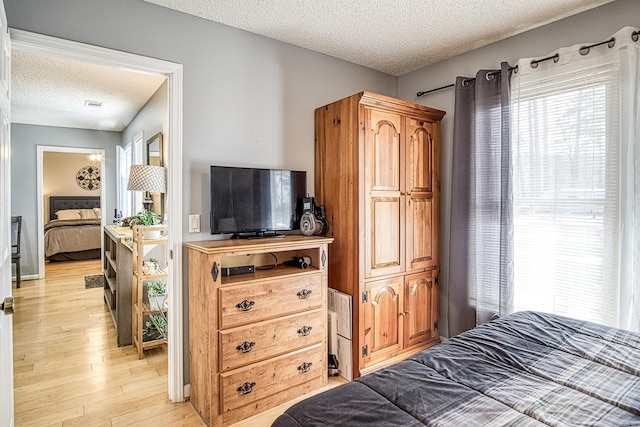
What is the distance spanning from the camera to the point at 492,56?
9.24 ft

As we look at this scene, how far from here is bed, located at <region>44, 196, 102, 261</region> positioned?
703 centimetres

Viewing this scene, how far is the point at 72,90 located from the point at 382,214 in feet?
13.1

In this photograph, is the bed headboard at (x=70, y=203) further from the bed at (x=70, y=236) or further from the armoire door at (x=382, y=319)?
the armoire door at (x=382, y=319)

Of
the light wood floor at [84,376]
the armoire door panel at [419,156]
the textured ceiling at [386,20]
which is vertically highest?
the textured ceiling at [386,20]

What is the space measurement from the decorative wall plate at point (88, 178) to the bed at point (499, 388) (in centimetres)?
976

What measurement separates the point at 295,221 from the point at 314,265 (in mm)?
377

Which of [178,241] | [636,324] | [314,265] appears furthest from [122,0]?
[636,324]

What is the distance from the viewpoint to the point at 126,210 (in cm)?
610

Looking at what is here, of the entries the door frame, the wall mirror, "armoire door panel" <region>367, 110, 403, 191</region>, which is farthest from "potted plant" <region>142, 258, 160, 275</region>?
"armoire door panel" <region>367, 110, 403, 191</region>

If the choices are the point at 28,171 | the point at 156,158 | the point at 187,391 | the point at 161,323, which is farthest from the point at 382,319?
the point at 28,171

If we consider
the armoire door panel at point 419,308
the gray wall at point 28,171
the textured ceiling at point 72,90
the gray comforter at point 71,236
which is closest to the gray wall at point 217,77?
the textured ceiling at point 72,90

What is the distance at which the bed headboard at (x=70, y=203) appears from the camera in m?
8.30

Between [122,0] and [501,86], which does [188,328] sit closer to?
[122,0]

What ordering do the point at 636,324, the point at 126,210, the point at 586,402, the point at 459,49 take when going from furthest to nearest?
the point at 126,210
the point at 459,49
the point at 636,324
the point at 586,402
